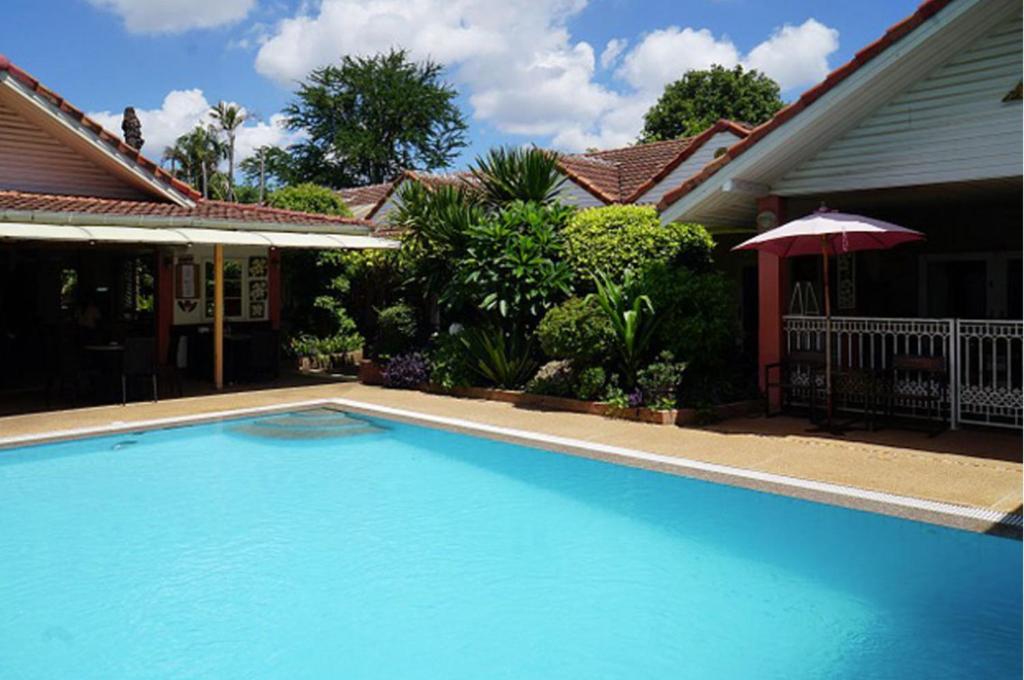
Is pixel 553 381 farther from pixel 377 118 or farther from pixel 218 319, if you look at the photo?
pixel 377 118

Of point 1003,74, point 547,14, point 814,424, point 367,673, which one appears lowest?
point 367,673

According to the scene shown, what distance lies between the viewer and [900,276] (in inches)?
744

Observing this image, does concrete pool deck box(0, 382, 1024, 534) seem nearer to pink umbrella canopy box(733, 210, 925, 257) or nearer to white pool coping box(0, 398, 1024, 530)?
white pool coping box(0, 398, 1024, 530)

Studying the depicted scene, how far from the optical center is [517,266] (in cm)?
1644

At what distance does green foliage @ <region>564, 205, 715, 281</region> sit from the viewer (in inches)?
615

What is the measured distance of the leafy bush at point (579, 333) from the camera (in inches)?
579

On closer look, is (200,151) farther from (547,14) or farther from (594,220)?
(594,220)

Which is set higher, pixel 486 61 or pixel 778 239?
pixel 486 61

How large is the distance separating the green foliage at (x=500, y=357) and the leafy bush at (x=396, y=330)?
271cm

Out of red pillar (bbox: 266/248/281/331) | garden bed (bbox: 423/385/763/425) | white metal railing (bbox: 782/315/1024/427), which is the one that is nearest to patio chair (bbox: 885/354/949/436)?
white metal railing (bbox: 782/315/1024/427)

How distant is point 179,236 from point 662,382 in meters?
9.87

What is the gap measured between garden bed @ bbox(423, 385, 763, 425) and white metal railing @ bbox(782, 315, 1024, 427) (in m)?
1.56

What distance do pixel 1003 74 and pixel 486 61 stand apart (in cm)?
3229

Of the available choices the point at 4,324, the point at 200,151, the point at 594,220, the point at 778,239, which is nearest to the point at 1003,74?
the point at 778,239
